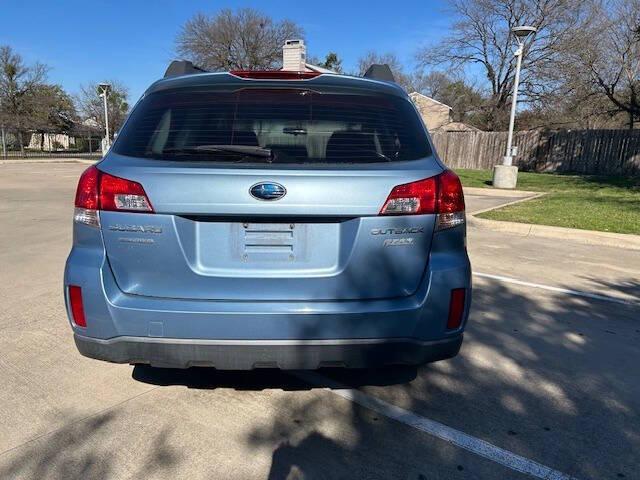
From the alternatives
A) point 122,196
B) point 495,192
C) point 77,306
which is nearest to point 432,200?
point 122,196

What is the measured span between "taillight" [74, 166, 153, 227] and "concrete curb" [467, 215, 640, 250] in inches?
297

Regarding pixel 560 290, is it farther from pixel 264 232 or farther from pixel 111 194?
pixel 111 194

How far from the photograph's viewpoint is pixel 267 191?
2184 mm

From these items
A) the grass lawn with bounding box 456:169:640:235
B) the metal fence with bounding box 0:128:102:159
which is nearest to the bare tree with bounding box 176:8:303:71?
the metal fence with bounding box 0:128:102:159

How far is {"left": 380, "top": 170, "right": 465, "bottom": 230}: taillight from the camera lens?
7.44 feet

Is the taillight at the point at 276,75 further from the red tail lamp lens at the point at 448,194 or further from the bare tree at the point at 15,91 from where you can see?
the bare tree at the point at 15,91

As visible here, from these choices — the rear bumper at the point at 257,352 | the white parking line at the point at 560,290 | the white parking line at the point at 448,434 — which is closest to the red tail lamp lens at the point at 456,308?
the rear bumper at the point at 257,352

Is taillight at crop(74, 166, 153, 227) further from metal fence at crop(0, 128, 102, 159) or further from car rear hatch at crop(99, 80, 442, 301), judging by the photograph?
metal fence at crop(0, 128, 102, 159)

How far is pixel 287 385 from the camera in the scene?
122 inches

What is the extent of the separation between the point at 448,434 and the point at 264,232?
1480 millimetres

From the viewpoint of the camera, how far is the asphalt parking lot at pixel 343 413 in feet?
7.70

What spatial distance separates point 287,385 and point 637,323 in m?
3.27

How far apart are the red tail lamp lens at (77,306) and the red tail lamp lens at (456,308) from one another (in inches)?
69.4

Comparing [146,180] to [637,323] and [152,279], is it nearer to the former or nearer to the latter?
[152,279]
